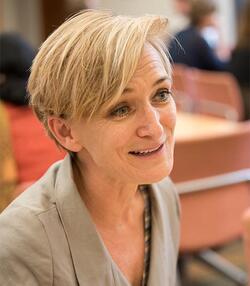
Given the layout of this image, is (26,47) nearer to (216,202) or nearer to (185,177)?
(185,177)

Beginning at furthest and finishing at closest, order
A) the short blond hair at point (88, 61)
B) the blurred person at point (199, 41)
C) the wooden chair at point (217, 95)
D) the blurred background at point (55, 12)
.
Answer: the blurred background at point (55, 12) → the blurred person at point (199, 41) → the wooden chair at point (217, 95) → the short blond hair at point (88, 61)

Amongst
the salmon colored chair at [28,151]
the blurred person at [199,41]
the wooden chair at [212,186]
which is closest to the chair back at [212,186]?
the wooden chair at [212,186]

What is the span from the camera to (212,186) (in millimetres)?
2375

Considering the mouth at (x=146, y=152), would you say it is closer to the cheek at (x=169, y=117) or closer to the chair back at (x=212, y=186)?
the cheek at (x=169, y=117)

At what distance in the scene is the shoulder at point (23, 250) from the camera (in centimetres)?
104

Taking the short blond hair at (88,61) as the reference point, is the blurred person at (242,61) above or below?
below

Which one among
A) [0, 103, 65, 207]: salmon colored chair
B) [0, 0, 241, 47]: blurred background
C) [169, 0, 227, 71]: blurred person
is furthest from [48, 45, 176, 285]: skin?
[0, 0, 241, 47]: blurred background

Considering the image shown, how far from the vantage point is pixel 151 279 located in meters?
1.25

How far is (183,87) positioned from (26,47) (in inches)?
83.5

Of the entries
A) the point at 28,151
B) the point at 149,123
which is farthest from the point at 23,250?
the point at 28,151

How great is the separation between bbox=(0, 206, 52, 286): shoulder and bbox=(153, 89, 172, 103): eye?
1.08 ft

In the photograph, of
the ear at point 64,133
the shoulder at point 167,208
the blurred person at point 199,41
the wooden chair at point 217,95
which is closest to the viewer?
the ear at point 64,133

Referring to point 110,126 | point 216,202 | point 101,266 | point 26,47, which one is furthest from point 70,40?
point 216,202

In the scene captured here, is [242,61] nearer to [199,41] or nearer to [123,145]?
[199,41]
